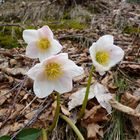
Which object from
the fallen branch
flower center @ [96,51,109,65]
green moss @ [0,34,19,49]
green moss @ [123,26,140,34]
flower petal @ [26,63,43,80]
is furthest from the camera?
green moss @ [123,26,140,34]

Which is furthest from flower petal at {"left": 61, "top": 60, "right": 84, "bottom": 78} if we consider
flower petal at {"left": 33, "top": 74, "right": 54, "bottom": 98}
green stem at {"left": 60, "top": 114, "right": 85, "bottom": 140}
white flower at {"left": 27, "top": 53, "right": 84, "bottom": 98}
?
green stem at {"left": 60, "top": 114, "right": 85, "bottom": 140}

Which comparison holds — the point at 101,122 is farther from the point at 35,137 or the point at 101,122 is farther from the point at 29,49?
the point at 29,49

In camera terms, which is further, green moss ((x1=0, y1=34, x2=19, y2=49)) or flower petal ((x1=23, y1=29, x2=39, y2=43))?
green moss ((x1=0, y1=34, x2=19, y2=49))

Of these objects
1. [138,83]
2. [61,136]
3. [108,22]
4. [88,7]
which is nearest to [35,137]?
[61,136]

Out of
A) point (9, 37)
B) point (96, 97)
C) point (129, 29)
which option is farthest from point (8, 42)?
point (96, 97)

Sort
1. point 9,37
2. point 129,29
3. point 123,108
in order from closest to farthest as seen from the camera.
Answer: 1. point 123,108
2. point 9,37
3. point 129,29

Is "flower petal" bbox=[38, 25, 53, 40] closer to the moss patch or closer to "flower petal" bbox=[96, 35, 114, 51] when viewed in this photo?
"flower petal" bbox=[96, 35, 114, 51]

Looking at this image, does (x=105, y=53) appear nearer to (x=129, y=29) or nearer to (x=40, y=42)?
(x=40, y=42)
